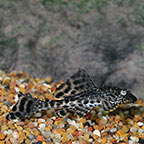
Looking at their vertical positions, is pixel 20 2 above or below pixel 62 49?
above

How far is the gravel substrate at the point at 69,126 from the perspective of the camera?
520 centimetres

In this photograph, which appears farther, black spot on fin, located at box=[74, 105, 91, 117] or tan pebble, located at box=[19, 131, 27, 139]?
black spot on fin, located at box=[74, 105, 91, 117]

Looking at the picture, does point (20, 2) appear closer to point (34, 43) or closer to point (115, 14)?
point (34, 43)

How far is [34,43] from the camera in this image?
675cm

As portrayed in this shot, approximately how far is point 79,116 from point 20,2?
9.58ft

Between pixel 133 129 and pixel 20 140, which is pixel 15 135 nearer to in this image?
pixel 20 140

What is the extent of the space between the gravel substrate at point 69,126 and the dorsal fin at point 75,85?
0.64 m

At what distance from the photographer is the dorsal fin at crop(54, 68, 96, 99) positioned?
5324 millimetres

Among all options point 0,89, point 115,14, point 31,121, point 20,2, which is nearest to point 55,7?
point 20,2

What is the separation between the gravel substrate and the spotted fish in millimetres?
305

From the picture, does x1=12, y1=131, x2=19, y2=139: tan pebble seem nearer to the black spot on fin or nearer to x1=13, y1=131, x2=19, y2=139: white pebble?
x1=13, y1=131, x2=19, y2=139: white pebble

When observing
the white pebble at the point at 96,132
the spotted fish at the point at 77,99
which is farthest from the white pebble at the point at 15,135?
the white pebble at the point at 96,132

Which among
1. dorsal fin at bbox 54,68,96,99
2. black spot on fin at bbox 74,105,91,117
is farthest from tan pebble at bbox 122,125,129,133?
dorsal fin at bbox 54,68,96,99

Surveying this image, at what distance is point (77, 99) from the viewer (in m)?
5.30
